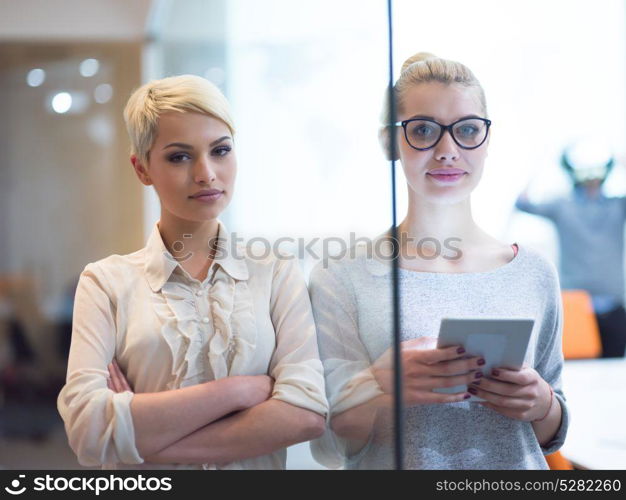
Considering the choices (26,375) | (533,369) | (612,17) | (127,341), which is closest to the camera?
(127,341)

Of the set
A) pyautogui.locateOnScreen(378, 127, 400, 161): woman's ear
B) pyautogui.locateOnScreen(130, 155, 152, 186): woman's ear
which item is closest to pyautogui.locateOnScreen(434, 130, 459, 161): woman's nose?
pyautogui.locateOnScreen(378, 127, 400, 161): woman's ear

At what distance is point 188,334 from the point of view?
1.17 m

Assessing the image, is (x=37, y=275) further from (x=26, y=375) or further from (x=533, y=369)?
(x=533, y=369)

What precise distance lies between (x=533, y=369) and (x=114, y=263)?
2.46 ft

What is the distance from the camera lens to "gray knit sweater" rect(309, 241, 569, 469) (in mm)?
1178

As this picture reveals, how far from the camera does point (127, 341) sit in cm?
117

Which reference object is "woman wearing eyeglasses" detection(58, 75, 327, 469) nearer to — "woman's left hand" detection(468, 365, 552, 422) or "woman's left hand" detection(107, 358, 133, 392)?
"woman's left hand" detection(107, 358, 133, 392)

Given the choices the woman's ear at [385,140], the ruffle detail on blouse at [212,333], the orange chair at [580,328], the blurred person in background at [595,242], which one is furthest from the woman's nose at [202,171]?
the orange chair at [580,328]

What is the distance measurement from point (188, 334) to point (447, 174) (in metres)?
0.52

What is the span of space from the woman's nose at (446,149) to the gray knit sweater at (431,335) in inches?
8.2

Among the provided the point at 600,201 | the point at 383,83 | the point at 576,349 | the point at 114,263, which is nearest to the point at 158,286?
the point at 114,263

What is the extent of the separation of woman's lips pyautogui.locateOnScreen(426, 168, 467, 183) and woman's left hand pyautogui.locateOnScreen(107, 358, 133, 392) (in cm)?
62

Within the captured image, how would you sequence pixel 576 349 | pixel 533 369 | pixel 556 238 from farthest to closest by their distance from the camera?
pixel 556 238 < pixel 576 349 < pixel 533 369

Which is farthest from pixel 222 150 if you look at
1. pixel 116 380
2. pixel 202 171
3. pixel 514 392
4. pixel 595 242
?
pixel 595 242
